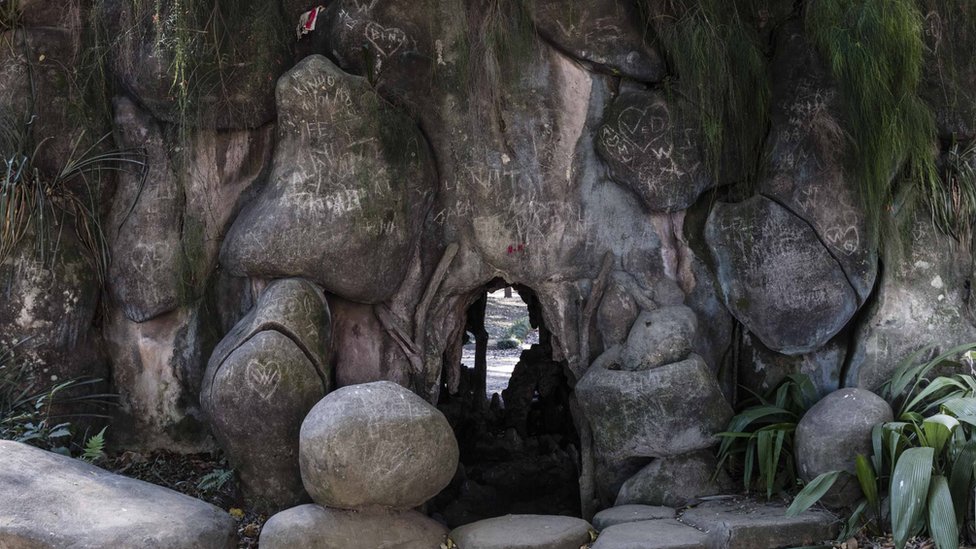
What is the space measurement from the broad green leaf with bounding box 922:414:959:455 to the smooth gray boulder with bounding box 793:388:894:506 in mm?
286

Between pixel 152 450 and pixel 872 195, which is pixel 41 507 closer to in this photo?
pixel 152 450

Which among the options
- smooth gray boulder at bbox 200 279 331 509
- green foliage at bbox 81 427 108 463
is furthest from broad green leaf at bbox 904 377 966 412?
green foliage at bbox 81 427 108 463

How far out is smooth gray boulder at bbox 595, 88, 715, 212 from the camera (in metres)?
5.74

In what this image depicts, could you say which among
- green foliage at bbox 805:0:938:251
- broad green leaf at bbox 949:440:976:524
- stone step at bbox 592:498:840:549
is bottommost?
stone step at bbox 592:498:840:549

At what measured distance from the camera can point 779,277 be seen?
565 cm

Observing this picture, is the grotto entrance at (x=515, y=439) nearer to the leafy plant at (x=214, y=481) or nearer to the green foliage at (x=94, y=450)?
the leafy plant at (x=214, y=481)

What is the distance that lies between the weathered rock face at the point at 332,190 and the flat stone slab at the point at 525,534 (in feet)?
4.74

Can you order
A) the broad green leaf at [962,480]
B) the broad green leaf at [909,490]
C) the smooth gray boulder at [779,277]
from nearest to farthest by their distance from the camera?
the broad green leaf at [909,490] → the broad green leaf at [962,480] → the smooth gray boulder at [779,277]

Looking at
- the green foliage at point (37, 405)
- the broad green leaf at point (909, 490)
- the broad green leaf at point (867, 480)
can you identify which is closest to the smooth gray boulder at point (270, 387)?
the green foliage at point (37, 405)

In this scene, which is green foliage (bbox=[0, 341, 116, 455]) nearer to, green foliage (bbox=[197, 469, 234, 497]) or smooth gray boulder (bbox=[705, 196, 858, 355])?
green foliage (bbox=[197, 469, 234, 497])

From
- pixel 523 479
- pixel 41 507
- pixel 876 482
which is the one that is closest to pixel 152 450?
pixel 41 507

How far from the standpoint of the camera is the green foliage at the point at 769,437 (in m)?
5.39

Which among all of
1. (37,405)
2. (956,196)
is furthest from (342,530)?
(956,196)

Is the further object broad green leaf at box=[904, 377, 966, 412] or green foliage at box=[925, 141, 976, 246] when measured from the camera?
green foliage at box=[925, 141, 976, 246]
